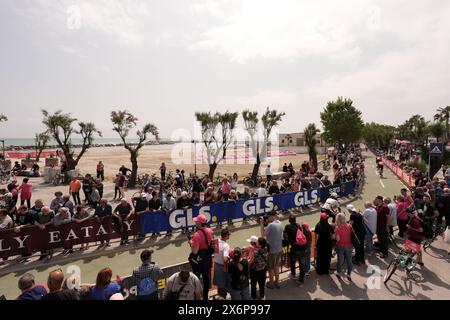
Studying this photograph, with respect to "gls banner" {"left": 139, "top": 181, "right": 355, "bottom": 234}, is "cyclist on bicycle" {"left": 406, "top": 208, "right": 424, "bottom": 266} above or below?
above

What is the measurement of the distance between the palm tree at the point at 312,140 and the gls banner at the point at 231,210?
41.8ft

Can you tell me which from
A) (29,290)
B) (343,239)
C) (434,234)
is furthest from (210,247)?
(434,234)

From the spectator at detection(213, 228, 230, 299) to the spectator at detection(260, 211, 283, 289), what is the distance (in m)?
1.20

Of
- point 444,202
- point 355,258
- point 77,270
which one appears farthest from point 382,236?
point 77,270

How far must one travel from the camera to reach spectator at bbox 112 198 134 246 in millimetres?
9859

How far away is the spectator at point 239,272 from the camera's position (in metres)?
5.40

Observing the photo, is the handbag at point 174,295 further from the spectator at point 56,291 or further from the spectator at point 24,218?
the spectator at point 24,218

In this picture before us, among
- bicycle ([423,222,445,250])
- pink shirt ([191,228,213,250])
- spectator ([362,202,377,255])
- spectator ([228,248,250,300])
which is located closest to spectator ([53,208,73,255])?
pink shirt ([191,228,213,250])

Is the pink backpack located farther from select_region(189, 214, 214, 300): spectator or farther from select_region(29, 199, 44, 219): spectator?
select_region(29, 199, 44, 219): spectator

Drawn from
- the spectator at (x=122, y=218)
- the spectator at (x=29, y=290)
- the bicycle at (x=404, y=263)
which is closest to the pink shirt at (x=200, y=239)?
the spectator at (x=29, y=290)

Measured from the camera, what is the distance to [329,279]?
7.27 metres

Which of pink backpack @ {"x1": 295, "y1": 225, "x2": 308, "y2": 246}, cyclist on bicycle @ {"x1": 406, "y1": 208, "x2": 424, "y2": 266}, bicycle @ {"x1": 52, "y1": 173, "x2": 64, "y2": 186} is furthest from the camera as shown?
bicycle @ {"x1": 52, "y1": 173, "x2": 64, "y2": 186}

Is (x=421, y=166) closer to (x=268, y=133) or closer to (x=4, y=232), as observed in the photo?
(x=268, y=133)

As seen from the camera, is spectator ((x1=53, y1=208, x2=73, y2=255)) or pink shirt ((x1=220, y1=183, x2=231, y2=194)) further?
pink shirt ((x1=220, y1=183, x2=231, y2=194))
